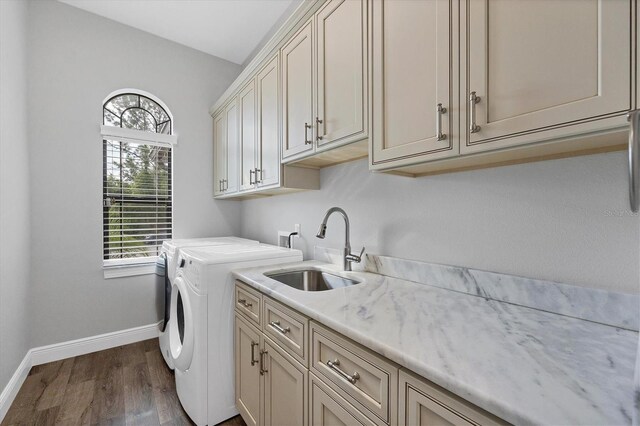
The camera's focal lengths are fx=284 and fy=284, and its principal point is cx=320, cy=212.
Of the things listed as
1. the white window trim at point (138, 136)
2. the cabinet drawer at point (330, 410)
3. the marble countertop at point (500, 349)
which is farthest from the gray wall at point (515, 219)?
the white window trim at point (138, 136)

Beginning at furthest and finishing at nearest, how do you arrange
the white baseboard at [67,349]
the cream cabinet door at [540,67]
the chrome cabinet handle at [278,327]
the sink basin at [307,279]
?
the white baseboard at [67,349] < the sink basin at [307,279] < the chrome cabinet handle at [278,327] < the cream cabinet door at [540,67]

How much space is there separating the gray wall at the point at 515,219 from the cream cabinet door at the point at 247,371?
2.59 feet

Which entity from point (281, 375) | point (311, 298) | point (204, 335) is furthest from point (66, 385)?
point (311, 298)

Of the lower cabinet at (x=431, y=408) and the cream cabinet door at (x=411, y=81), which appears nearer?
the lower cabinet at (x=431, y=408)

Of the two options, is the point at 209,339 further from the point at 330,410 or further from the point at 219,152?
the point at 219,152

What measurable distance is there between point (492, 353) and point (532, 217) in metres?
0.59

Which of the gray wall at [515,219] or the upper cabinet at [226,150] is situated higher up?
the upper cabinet at [226,150]

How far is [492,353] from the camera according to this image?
691 mm

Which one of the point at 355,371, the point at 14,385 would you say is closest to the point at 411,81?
the point at 355,371

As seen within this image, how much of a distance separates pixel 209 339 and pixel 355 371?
108 centimetres

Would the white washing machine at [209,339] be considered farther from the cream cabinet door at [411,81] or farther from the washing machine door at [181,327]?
the cream cabinet door at [411,81]

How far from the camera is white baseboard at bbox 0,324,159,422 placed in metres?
1.89

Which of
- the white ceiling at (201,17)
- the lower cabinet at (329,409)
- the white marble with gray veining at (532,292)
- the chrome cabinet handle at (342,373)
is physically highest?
the white ceiling at (201,17)

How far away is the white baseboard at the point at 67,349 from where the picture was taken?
1889 mm
